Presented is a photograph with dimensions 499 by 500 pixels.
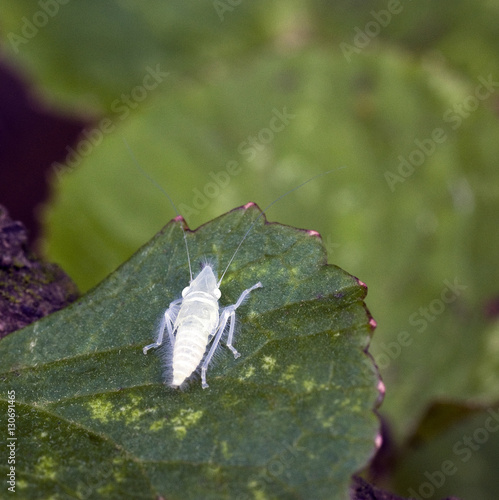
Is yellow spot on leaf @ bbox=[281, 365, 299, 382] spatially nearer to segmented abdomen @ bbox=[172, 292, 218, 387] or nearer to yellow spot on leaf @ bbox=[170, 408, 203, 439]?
yellow spot on leaf @ bbox=[170, 408, 203, 439]

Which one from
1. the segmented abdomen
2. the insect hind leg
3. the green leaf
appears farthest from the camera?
the segmented abdomen

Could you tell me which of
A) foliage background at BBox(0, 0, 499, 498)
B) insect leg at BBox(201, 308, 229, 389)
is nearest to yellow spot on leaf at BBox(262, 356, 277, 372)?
insect leg at BBox(201, 308, 229, 389)

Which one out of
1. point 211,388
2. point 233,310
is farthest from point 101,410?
point 233,310

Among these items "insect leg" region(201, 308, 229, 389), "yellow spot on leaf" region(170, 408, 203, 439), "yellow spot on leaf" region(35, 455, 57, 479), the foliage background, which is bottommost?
"yellow spot on leaf" region(35, 455, 57, 479)

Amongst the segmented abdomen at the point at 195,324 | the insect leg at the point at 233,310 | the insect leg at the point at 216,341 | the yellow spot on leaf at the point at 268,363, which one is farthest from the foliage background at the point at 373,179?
the yellow spot on leaf at the point at 268,363

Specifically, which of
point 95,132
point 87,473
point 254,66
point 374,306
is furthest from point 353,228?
point 87,473

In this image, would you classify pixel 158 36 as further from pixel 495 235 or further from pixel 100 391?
pixel 100 391

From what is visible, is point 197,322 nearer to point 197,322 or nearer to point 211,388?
point 197,322
